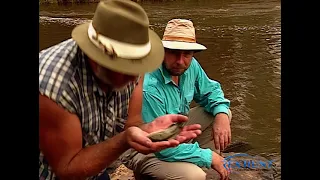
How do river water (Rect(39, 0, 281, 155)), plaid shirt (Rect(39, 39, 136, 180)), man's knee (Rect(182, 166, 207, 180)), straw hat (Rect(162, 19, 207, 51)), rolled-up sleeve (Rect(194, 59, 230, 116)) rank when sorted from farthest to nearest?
1. river water (Rect(39, 0, 281, 155))
2. rolled-up sleeve (Rect(194, 59, 230, 116))
3. straw hat (Rect(162, 19, 207, 51))
4. man's knee (Rect(182, 166, 207, 180))
5. plaid shirt (Rect(39, 39, 136, 180))

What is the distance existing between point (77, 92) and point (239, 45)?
9.52 metres

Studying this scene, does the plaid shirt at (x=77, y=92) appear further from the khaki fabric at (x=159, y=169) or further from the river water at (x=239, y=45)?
the river water at (x=239, y=45)

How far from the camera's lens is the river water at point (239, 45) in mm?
6137

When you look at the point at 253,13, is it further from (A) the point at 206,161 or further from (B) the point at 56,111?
(B) the point at 56,111

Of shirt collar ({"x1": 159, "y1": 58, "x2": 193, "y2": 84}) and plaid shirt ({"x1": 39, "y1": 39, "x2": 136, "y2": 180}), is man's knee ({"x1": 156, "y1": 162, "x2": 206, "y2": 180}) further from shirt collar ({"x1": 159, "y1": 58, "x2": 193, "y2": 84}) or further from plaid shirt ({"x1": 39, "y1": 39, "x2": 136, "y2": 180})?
plaid shirt ({"x1": 39, "y1": 39, "x2": 136, "y2": 180})

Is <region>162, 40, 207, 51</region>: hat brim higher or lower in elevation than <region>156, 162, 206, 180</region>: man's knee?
higher

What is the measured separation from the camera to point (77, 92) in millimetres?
2391

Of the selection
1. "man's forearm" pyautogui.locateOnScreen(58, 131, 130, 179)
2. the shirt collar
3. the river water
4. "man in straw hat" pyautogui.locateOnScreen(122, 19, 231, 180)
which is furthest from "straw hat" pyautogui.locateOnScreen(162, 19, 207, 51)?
the river water

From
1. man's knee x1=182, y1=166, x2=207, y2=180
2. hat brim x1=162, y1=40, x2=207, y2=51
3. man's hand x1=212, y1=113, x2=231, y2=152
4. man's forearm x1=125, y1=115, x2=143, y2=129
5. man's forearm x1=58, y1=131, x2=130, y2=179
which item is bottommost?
man's knee x1=182, y1=166, x2=207, y2=180

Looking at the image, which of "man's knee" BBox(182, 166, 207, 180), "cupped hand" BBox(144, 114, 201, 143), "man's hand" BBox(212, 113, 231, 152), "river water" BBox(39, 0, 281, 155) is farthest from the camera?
"river water" BBox(39, 0, 281, 155)

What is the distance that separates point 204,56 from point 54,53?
811 cm

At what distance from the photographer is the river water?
20.1 ft
